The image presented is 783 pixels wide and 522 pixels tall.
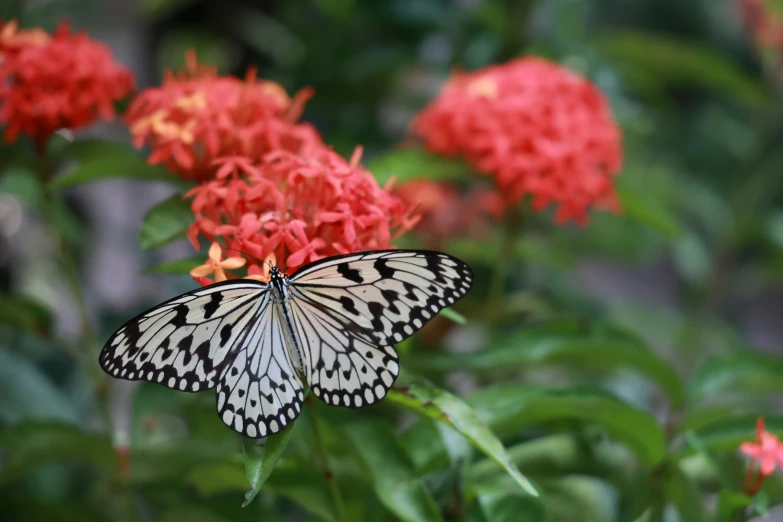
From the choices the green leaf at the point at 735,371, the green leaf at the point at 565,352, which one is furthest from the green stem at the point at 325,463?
the green leaf at the point at 735,371

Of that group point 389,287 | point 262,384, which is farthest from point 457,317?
point 262,384

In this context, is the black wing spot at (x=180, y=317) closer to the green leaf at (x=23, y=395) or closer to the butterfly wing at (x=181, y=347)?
the butterfly wing at (x=181, y=347)

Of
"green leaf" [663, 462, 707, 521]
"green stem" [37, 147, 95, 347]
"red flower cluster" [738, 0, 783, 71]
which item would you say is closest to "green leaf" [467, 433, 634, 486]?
"green leaf" [663, 462, 707, 521]

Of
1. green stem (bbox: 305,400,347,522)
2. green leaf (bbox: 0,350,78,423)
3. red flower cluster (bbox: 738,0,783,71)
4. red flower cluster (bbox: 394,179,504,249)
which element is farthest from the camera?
red flower cluster (bbox: 738,0,783,71)

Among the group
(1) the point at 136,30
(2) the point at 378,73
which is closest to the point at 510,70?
(2) the point at 378,73

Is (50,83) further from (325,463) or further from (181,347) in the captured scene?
(325,463)

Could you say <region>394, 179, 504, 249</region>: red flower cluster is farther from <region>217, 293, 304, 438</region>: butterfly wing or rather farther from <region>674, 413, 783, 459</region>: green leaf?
<region>217, 293, 304, 438</region>: butterfly wing

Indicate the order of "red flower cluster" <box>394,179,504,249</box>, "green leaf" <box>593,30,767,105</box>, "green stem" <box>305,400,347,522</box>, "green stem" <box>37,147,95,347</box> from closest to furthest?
"green stem" <box>305,400,347,522</box> < "green stem" <box>37,147,95,347</box> < "red flower cluster" <box>394,179,504,249</box> < "green leaf" <box>593,30,767,105</box>
